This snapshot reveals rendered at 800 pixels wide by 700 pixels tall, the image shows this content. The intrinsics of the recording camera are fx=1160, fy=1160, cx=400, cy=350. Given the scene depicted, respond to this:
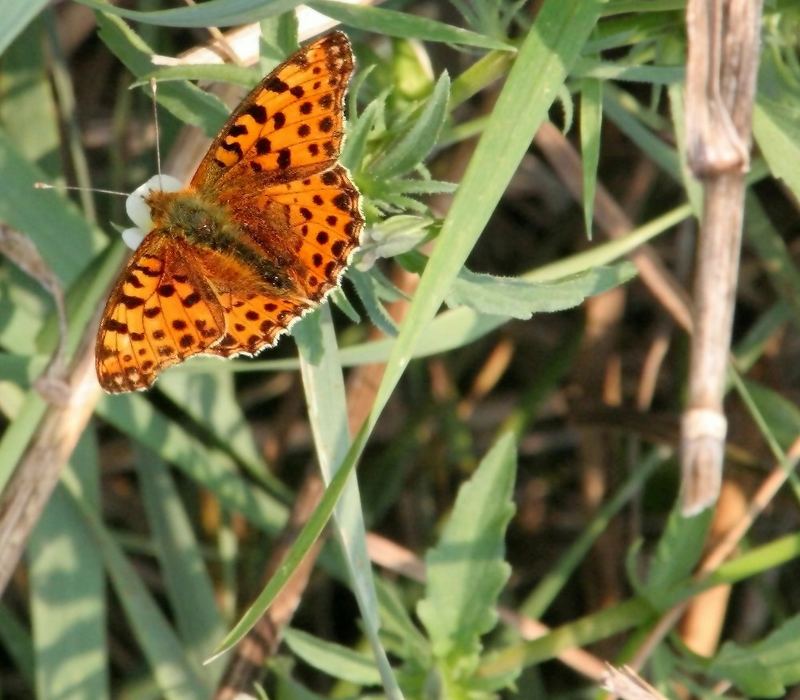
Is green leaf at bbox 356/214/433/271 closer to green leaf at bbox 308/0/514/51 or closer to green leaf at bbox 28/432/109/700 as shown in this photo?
green leaf at bbox 308/0/514/51

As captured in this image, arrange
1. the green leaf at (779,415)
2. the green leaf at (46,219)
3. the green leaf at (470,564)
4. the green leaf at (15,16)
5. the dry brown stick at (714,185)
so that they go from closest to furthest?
the dry brown stick at (714,185) < the green leaf at (15,16) < the green leaf at (470,564) < the green leaf at (46,219) < the green leaf at (779,415)

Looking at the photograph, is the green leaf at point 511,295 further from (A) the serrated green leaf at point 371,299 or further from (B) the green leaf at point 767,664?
(B) the green leaf at point 767,664

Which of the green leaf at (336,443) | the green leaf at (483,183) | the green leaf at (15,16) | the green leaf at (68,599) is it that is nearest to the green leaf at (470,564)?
the green leaf at (336,443)

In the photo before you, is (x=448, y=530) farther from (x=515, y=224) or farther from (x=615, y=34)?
(x=515, y=224)

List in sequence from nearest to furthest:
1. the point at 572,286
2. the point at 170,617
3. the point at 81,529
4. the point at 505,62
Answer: the point at 572,286, the point at 505,62, the point at 81,529, the point at 170,617

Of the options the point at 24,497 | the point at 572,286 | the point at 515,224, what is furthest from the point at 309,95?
the point at 515,224
